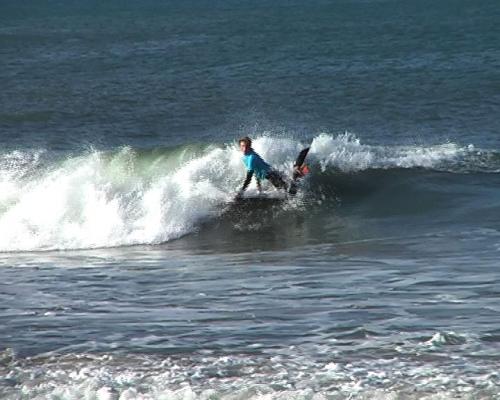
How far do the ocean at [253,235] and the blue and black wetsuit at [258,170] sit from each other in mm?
390

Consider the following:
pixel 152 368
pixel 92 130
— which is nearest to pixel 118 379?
pixel 152 368

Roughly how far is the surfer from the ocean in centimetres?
33

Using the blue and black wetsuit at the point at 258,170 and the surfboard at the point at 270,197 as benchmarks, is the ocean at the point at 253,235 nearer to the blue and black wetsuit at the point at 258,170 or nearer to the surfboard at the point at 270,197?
the surfboard at the point at 270,197

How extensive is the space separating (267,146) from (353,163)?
1886 millimetres

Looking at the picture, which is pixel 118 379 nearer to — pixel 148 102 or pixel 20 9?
pixel 148 102

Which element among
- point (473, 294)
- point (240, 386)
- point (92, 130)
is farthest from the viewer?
point (92, 130)

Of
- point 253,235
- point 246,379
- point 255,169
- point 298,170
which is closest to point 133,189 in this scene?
point 255,169

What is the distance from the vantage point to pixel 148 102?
43.4 m

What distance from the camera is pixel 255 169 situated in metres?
21.9

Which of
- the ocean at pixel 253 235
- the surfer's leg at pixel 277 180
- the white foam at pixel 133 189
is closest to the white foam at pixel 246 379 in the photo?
the ocean at pixel 253 235

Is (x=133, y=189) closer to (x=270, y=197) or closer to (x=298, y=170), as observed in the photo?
(x=270, y=197)

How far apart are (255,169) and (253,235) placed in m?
1.60

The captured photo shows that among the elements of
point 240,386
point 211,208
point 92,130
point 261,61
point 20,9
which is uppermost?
point 20,9

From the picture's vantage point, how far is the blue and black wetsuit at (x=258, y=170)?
21.7 m
